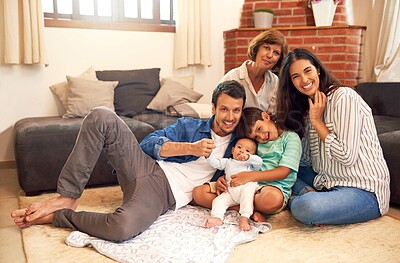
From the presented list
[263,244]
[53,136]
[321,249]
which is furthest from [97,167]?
[321,249]

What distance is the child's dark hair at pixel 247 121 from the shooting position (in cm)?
210

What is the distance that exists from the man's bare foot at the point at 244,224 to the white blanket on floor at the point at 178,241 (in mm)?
19

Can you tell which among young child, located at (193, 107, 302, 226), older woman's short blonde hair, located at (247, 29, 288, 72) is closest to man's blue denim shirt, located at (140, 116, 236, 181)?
young child, located at (193, 107, 302, 226)

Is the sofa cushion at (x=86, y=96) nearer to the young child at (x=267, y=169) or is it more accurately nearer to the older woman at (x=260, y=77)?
the older woman at (x=260, y=77)

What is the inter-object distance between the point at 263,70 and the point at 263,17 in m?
1.62

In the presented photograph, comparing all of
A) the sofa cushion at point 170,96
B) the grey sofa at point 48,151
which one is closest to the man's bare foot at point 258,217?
the grey sofa at point 48,151

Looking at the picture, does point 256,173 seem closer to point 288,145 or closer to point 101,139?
point 288,145

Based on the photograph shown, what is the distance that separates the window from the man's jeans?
241 centimetres

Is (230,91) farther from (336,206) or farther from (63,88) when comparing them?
(63,88)

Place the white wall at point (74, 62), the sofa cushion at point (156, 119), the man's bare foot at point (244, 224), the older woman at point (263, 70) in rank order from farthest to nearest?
the white wall at point (74, 62)
the sofa cushion at point (156, 119)
the older woman at point (263, 70)
the man's bare foot at point (244, 224)

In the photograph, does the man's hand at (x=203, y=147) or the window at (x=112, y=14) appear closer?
the man's hand at (x=203, y=147)

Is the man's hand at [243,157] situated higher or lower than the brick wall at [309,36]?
lower

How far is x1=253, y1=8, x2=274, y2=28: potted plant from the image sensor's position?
3873 millimetres

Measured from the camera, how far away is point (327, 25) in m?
3.76
